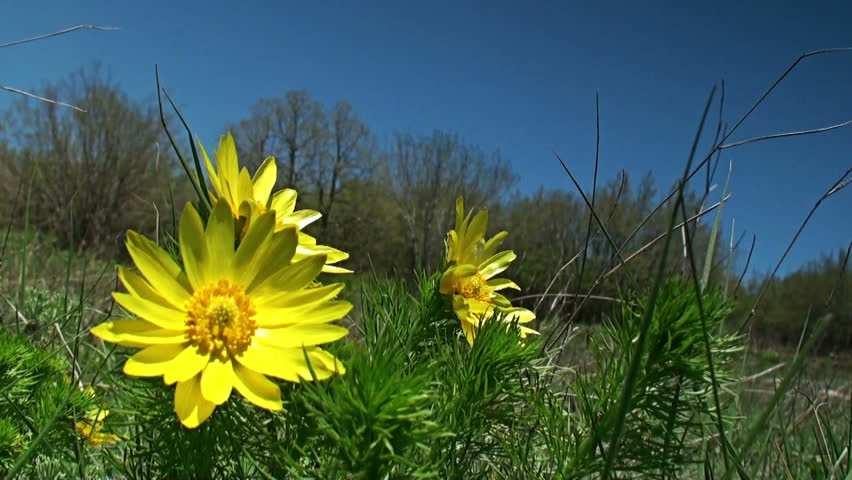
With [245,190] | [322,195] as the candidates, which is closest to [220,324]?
[245,190]

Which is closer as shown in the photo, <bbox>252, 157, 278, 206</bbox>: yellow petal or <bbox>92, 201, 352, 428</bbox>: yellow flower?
<bbox>92, 201, 352, 428</bbox>: yellow flower

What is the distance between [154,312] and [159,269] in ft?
0.18

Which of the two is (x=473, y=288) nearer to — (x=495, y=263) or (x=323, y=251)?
(x=495, y=263)

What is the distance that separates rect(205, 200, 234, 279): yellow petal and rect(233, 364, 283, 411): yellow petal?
0.15 meters

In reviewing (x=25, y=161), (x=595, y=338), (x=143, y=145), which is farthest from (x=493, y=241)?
(x=143, y=145)

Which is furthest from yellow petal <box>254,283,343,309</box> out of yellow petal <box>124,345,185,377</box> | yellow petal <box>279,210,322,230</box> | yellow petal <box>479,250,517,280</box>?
yellow petal <box>479,250,517,280</box>

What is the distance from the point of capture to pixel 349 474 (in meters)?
0.67

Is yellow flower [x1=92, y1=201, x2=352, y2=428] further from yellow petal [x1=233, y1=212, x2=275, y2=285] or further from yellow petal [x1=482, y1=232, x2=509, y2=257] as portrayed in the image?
yellow petal [x1=482, y1=232, x2=509, y2=257]

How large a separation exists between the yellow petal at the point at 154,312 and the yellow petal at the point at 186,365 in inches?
1.3

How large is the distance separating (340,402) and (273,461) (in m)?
0.19

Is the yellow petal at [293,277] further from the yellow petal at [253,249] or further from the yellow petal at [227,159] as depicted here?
the yellow petal at [227,159]

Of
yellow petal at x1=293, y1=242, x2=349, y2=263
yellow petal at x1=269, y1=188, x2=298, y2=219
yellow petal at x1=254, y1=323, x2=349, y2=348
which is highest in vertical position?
yellow petal at x1=269, y1=188, x2=298, y2=219

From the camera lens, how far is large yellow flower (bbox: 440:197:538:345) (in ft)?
2.95

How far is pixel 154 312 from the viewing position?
642 mm
